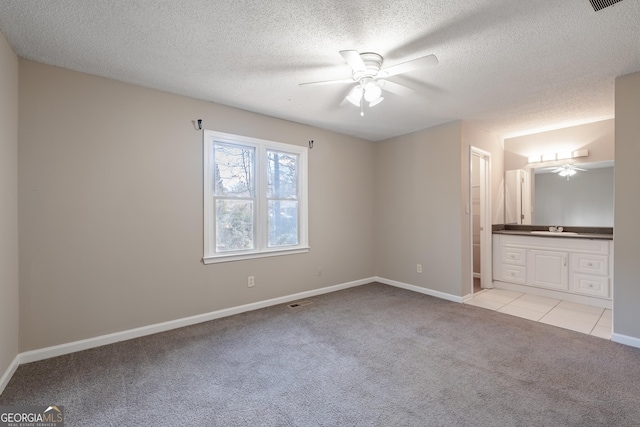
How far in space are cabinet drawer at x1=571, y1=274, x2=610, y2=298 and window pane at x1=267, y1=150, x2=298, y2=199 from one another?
12.8 ft

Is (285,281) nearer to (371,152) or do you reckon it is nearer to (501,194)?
(371,152)

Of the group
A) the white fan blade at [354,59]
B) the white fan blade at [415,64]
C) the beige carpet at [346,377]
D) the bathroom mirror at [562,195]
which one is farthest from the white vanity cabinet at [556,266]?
the white fan blade at [354,59]

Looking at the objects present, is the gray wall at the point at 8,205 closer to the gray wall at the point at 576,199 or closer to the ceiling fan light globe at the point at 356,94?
the ceiling fan light globe at the point at 356,94

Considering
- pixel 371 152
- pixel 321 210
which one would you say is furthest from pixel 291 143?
pixel 371 152

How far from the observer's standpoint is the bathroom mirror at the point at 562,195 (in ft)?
13.1

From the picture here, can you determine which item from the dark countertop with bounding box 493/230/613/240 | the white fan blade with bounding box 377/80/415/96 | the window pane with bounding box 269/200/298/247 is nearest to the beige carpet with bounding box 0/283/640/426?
the window pane with bounding box 269/200/298/247

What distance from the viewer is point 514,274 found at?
14.4 feet

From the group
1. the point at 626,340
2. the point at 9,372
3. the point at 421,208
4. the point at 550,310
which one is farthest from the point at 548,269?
the point at 9,372

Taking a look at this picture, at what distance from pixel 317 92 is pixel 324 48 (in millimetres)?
805

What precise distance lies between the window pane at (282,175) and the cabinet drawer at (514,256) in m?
3.35

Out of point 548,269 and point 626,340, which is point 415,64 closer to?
point 626,340

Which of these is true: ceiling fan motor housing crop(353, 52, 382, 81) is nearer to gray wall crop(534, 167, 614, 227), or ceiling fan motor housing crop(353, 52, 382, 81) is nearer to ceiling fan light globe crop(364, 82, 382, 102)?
ceiling fan light globe crop(364, 82, 382, 102)

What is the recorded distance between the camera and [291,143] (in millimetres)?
3979

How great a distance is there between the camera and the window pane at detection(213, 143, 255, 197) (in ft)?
11.2
